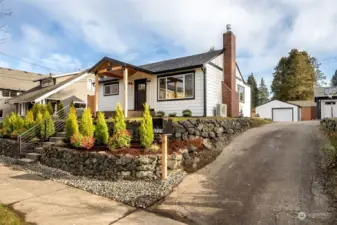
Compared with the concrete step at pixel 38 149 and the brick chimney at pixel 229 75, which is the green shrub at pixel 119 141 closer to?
the concrete step at pixel 38 149

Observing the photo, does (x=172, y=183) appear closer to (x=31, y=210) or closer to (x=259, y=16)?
(x=31, y=210)

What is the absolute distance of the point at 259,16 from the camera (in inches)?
420

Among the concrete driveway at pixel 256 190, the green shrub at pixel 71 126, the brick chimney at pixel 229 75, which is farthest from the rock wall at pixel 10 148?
the brick chimney at pixel 229 75

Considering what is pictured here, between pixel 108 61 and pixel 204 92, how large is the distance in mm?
5524

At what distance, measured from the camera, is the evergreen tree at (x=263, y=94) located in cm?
6257

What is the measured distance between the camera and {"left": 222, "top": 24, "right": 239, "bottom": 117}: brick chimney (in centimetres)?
1283

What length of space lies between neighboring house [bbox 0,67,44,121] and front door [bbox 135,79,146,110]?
18213mm

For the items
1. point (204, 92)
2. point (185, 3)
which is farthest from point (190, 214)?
point (185, 3)

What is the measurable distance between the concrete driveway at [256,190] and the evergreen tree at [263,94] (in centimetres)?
5778

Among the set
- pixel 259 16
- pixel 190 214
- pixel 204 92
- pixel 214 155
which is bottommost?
pixel 190 214

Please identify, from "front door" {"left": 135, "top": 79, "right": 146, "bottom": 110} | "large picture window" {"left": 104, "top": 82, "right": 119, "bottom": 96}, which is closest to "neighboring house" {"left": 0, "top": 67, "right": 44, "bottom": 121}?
"large picture window" {"left": 104, "top": 82, "right": 119, "bottom": 96}

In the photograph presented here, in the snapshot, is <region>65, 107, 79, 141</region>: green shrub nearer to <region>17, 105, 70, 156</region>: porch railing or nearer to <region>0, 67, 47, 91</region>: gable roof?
<region>17, 105, 70, 156</region>: porch railing

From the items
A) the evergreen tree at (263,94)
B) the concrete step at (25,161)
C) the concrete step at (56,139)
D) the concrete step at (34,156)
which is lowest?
the concrete step at (25,161)

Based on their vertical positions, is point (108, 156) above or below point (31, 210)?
above
